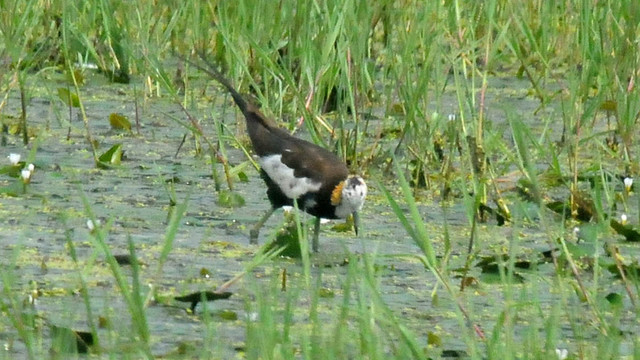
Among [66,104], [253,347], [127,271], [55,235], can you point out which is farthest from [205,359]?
[66,104]

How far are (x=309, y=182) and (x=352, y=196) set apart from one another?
0.24m

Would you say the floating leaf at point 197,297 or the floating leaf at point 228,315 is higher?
the floating leaf at point 197,297

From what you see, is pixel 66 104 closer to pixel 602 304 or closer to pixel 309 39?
pixel 309 39

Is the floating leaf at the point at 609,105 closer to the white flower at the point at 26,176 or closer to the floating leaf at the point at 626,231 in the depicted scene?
the floating leaf at the point at 626,231

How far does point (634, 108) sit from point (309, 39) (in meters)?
1.28

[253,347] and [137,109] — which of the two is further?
[137,109]

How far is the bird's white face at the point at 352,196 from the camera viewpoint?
4.78m

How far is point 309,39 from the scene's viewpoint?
5.75m

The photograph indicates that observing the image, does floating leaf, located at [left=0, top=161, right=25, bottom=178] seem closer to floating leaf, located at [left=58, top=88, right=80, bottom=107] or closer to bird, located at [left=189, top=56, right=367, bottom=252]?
bird, located at [left=189, top=56, right=367, bottom=252]

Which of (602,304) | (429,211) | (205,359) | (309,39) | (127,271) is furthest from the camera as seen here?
(309,39)

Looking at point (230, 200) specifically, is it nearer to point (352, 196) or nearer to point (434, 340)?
Answer: point (352, 196)

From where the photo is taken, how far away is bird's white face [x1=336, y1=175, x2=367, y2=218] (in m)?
4.78

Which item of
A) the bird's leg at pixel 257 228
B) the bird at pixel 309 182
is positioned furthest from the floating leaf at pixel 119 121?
the bird's leg at pixel 257 228

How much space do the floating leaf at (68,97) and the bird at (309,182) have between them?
155cm
